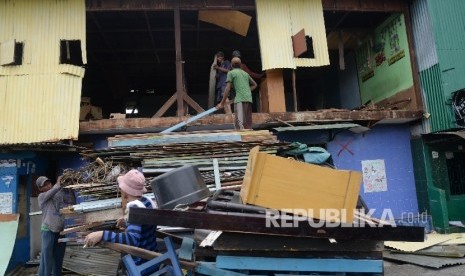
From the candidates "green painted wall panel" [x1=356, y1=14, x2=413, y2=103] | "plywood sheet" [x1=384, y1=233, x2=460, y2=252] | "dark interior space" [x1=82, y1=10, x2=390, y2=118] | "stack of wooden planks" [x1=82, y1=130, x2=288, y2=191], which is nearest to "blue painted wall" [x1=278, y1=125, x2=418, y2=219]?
"plywood sheet" [x1=384, y1=233, x2=460, y2=252]

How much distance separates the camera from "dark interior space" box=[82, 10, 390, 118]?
1165 centimetres

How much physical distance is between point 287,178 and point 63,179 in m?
4.87

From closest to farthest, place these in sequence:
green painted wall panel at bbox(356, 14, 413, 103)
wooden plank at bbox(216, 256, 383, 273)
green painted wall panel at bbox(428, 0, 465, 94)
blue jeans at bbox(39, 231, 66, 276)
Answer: wooden plank at bbox(216, 256, 383, 273)
blue jeans at bbox(39, 231, 66, 276)
green painted wall panel at bbox(428, 0, 465, 94)
green painted wall panel at bbox(356, 14, 413, 103)

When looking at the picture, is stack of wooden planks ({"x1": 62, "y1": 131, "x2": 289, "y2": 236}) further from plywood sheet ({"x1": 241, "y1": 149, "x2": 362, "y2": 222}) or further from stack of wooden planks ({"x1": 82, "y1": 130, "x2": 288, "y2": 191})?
plywood sheet ({"x1": 241, "y1": 149, "x2": 362, "y2": 222})

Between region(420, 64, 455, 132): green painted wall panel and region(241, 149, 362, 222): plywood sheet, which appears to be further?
region(420, 64, 455, 132): green painted wall panel

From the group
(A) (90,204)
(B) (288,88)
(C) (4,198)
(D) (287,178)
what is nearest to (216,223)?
(D) (287,178)

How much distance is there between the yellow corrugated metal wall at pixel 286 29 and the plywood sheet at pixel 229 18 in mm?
619

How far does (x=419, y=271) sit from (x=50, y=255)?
6.89 meters

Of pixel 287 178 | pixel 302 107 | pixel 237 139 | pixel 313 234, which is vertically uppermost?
pixel 302 107

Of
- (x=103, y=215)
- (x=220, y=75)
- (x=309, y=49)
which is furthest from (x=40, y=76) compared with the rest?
(x=309, y=49)

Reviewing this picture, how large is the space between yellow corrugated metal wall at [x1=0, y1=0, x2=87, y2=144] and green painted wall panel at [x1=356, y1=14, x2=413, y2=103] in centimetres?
890

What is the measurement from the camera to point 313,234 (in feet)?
10.4

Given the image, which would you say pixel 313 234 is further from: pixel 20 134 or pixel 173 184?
pixel 20 134
